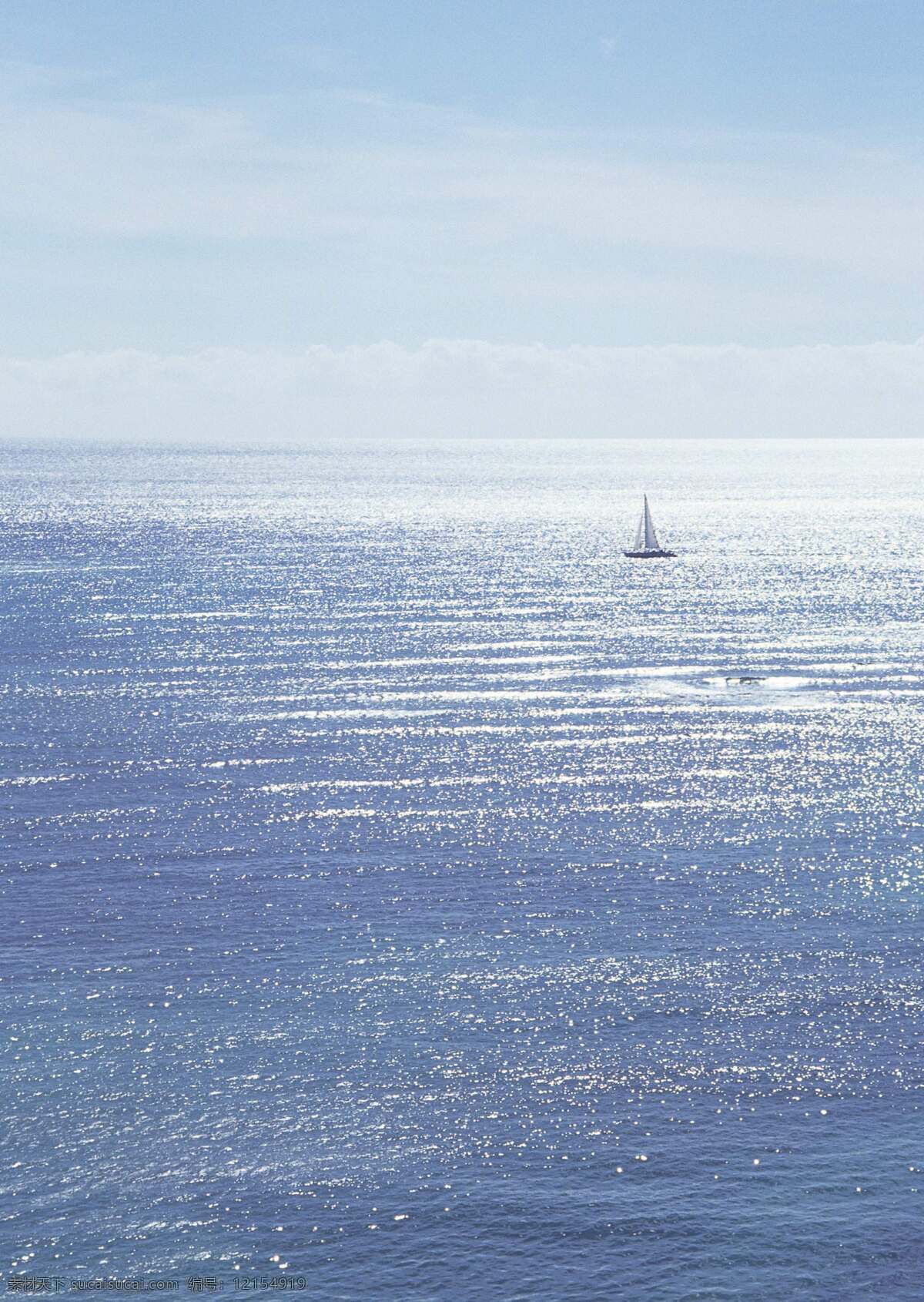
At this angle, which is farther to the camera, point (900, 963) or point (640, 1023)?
point (900, 963)

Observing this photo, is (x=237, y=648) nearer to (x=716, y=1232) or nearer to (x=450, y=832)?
(x=450, y=832)

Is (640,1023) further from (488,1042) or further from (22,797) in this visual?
(22,797)

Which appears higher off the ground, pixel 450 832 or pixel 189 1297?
pixel 450 832

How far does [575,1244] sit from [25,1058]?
3265cm

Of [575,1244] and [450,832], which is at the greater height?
[450,832]

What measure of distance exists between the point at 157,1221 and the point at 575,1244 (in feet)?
62.0

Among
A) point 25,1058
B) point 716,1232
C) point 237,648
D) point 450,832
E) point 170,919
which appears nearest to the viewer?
point 716,1232

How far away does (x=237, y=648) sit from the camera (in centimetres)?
18425

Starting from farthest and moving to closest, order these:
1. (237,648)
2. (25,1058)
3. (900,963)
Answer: (237,648)
(900,963)
(25,1058)

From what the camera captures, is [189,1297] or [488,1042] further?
[488,1042]

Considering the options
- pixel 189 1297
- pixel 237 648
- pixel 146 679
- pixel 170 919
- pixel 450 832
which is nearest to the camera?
pixel 189 1297

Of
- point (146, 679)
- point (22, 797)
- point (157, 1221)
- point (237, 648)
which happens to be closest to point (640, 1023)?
point (157, 1221)

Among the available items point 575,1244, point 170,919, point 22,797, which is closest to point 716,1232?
point 575,1244

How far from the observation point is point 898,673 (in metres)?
171
